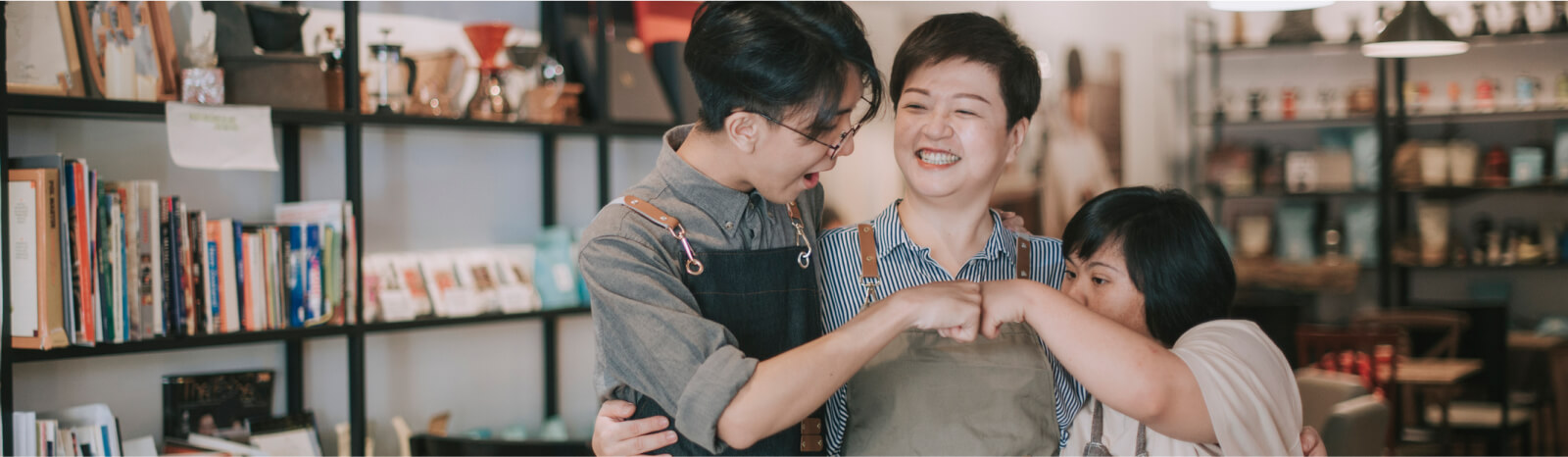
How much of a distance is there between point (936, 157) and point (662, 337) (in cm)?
62

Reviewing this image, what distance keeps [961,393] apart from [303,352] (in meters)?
2.18

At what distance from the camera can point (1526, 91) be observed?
6.04m

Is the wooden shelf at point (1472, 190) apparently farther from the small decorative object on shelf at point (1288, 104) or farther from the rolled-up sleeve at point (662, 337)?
the rolled-up sleeve at point (662, 337)

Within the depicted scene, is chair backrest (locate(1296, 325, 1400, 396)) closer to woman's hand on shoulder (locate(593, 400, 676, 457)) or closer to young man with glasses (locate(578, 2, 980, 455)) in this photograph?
young man with glasses (locate(578, 2, 980, 455))

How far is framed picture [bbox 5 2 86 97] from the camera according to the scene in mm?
2426

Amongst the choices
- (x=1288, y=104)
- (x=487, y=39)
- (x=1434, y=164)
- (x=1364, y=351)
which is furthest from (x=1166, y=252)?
(x=1288, y=104)

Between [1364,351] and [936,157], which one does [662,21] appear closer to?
[936,157]

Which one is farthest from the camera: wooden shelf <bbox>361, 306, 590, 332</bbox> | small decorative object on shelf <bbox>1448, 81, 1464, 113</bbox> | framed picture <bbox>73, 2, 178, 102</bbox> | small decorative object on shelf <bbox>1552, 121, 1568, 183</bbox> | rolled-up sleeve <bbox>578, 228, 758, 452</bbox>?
small decorative object on shelf <bbox>1448, 81, 1464, 113</bbox>

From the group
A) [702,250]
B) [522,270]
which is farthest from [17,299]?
[702,250]

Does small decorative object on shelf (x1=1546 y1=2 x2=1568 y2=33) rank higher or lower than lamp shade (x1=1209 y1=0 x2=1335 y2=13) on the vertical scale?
higher

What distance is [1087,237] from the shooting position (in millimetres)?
1803

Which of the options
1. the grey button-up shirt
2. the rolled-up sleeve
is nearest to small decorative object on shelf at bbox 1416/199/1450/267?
the grey button-up shirt

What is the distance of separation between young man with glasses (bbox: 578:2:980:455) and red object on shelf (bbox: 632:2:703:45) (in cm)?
206

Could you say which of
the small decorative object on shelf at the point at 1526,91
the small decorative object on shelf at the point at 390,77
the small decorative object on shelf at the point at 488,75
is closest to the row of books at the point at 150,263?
the small decorative object on shelf at the point at 390,77
